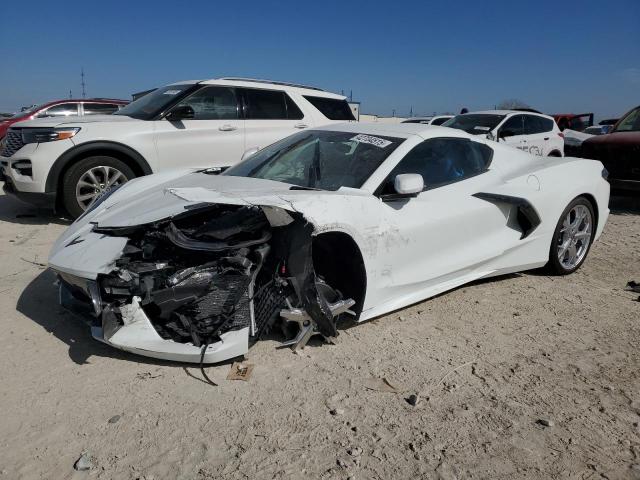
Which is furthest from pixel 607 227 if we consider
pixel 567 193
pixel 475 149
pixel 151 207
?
pixel 151 207

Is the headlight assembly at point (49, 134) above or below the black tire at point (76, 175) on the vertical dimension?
above

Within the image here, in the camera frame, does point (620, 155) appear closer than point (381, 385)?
No

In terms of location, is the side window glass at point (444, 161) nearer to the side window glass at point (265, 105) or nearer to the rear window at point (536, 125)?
the side window glass at point (265, 105)

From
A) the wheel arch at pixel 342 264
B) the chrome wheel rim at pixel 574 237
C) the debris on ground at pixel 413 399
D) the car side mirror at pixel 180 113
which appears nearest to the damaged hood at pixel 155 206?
the wheel arch at pixel 342 264

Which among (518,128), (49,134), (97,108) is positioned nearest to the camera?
(49,134)

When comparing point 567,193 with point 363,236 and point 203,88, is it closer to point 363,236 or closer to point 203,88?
point 363,236

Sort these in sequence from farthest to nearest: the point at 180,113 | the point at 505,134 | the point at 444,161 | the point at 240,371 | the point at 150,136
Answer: the point at 505,134 < the point at 180,113 < the point at 150,136 < the point at 444,161 < the point at 240,371

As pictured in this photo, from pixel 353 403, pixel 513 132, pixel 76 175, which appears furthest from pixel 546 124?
pixel 353 403

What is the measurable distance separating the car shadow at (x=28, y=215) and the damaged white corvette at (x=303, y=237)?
3135 mm

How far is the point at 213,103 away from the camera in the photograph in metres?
6.94

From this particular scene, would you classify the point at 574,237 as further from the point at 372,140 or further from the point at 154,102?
the point at 154,102

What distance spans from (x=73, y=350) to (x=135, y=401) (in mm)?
764

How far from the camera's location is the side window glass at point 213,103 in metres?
6.83

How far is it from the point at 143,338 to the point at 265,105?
5047 mm
